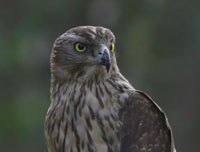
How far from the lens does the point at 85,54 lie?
7246mm

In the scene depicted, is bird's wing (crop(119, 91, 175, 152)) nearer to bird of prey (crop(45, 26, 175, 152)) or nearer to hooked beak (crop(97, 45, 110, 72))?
bird of prey (crop(45, 26, 175, 152))

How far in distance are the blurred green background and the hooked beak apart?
319 inches

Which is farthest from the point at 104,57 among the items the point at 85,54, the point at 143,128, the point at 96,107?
the point at 143,128

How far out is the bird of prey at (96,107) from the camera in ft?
23.2

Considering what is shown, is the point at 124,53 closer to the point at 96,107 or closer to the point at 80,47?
the point at 80,47

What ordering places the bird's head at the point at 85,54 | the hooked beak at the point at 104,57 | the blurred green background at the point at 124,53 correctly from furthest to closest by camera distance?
the blurred green background at the point at 124,53
the bird's head at the point at 85,54
the hooked beak at the point at 104,57

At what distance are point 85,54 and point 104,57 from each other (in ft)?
0.80

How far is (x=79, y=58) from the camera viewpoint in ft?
23.8

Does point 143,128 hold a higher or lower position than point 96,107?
lower

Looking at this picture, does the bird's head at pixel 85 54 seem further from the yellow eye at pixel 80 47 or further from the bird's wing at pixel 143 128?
the bird's wing at pixel 143 128

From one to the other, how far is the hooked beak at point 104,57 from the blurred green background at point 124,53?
26.6ft

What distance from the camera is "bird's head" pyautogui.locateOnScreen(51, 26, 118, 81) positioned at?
7180 mm

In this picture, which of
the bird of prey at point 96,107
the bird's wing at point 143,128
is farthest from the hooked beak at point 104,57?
the bird's wing at point 143,128

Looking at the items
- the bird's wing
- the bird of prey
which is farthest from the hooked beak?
the bird's wing
